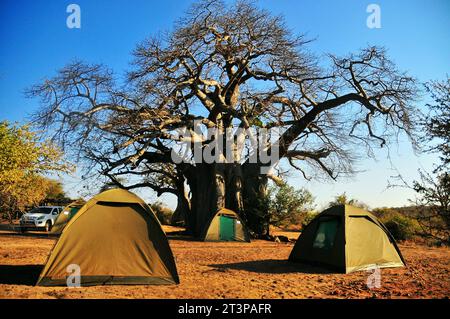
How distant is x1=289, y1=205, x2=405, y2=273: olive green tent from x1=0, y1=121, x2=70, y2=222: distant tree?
46.5ft

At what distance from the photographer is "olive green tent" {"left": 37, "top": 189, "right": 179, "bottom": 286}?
23.0 feet

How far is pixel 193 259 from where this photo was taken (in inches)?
437

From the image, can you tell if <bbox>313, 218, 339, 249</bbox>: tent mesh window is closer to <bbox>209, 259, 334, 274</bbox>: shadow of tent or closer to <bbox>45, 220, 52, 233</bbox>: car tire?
<bbox>209, 259, 334, 274</bbox>: shadow of tent

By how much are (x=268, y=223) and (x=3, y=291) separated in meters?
16.4

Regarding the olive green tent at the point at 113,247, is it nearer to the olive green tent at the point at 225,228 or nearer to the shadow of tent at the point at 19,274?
the shadow of tent at the point at 19,274

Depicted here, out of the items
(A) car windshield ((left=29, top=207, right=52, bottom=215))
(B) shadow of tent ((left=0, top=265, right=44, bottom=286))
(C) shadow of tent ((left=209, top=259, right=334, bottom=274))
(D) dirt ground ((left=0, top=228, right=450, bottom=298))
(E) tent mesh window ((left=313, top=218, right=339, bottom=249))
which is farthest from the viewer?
(A) car windshield ((left=29, top=207, right=52, bottom=215))

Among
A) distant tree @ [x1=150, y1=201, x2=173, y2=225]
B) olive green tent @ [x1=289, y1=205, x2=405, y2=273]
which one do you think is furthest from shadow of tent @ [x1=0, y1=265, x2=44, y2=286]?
distant tree @ [x1=150, y1=201, x2=173, y2=225]

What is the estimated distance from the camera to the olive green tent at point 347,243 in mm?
9219

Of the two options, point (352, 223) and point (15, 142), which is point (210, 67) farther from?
point (352, 223)

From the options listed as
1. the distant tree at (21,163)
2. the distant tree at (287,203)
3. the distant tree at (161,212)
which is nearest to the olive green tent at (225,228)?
the distant tree at (287,203)

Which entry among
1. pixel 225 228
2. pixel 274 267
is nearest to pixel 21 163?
pixel 225 228

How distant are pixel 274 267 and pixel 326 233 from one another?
1726 mm

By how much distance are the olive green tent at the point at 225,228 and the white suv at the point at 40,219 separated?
990 centimetres

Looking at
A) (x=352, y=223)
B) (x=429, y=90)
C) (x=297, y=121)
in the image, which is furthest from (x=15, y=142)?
(x=429, y=90)
